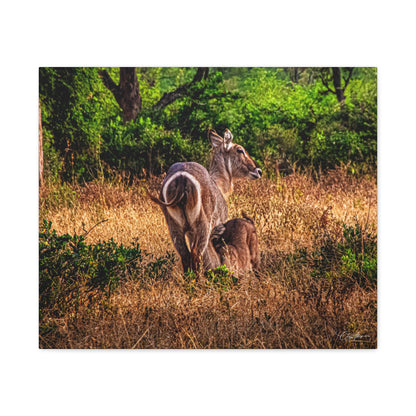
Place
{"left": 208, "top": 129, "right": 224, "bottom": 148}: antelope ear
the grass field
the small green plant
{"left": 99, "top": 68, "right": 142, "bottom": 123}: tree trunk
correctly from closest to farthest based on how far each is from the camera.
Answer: the grass field → the small green plant → {"left": 99, "top": 68, "right": 142, "bottom": 123}: tree trunk → {"left": 208, "top": 129, "right": 224, "bottom": 148}: antelope ear

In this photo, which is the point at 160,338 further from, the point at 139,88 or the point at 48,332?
the point at 139,88

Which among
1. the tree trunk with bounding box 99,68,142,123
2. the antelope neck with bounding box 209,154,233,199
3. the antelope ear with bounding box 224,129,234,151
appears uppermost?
the tree trunk with bounding box 99,68,142,123

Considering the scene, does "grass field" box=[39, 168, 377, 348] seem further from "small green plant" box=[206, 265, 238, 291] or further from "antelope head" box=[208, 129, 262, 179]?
"antelope head" box=[208, 129, 262, 179]

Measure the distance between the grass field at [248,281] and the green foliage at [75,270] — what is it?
0.02 metres

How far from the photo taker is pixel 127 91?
6.17 meters

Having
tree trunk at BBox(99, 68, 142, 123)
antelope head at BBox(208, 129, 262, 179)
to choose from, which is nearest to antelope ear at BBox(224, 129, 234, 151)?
antelope head at BBox(208, 129, 262, 179)

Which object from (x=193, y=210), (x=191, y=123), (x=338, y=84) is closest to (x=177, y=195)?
(x=193, y=210)

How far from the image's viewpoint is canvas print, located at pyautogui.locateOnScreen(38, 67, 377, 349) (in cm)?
564

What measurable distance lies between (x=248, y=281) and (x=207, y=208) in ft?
A: 2.39

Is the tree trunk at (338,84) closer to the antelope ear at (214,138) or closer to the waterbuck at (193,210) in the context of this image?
the antelope ear at (214,138)

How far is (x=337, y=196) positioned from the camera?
20.3ft

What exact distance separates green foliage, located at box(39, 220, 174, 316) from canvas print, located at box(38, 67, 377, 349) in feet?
0.04

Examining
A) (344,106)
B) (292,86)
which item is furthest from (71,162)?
(344,106)

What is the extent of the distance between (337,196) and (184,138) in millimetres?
1503
